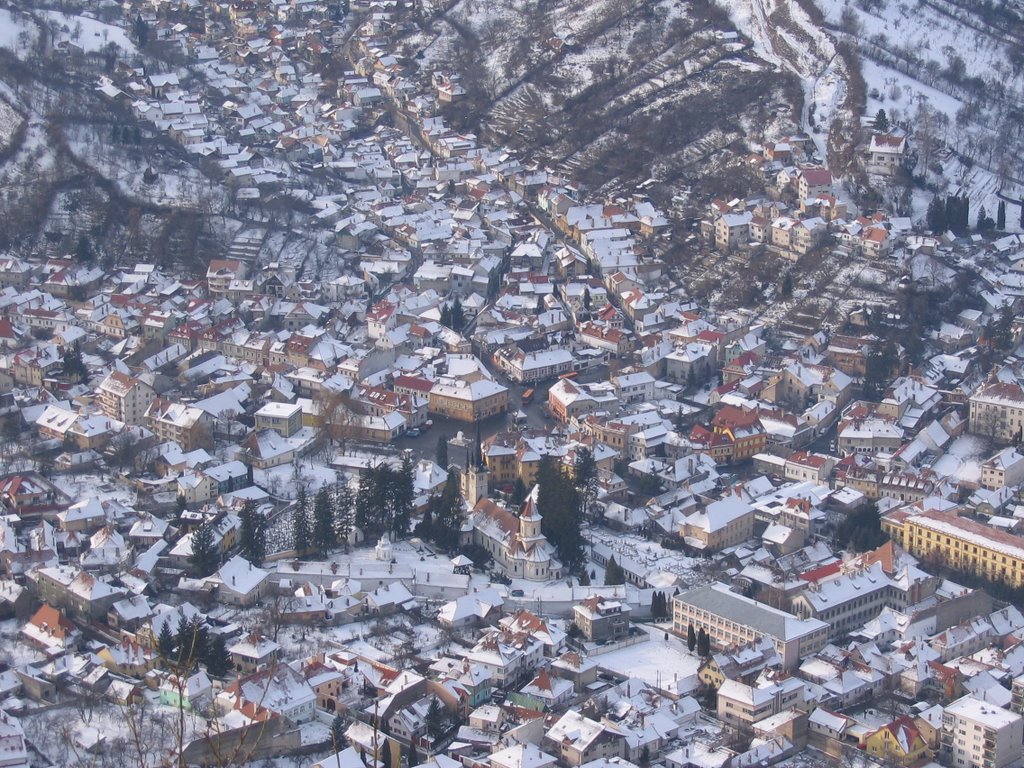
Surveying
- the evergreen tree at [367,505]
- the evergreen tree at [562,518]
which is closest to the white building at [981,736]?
the evergreen tree at [562,518]

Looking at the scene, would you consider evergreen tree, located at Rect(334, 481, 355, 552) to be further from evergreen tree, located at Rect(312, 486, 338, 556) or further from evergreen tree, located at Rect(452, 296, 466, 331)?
evergreen tree, located at Rect(452, 296, 466, 331)

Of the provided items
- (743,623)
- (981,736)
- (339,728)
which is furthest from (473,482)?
(981,736)

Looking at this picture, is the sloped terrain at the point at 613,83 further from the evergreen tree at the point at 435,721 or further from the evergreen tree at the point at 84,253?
the evergreen tree at the point at 435,721

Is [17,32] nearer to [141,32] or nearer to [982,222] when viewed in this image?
[141,32]

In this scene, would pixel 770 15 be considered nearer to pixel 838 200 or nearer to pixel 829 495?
pixel 838 200

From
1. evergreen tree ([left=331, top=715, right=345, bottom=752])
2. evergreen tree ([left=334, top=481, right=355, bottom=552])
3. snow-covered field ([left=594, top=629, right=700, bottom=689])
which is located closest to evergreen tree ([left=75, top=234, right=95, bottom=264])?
evergreen tree ([left=334, top=481, right=355, bottom=552])
